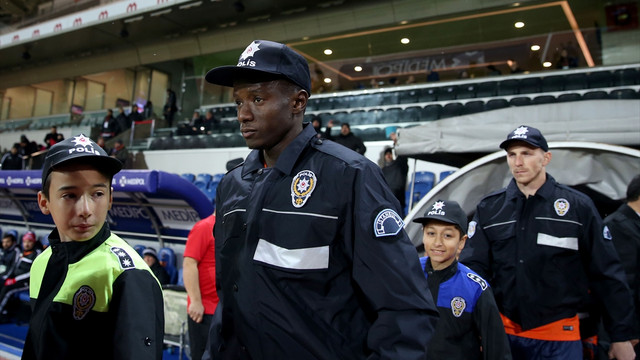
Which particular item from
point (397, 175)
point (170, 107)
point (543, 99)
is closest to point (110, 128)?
point (170, 107)

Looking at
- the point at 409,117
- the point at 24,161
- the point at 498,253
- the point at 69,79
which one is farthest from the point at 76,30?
the point at 498,253

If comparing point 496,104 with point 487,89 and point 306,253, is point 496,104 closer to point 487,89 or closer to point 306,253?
point 487,89

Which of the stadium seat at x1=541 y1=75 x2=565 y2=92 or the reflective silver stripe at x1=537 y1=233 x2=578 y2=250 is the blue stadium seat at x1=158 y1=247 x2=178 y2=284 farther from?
the stadium seat at x1=541 y1=75 x2=565 y2=92

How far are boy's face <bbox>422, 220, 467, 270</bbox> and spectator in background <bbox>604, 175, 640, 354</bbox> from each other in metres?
1.48

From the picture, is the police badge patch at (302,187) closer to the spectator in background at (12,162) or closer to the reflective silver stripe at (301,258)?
the reflective silver stripe at (301,258)

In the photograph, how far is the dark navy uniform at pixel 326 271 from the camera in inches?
56.1

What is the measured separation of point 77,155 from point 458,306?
84.5 inches

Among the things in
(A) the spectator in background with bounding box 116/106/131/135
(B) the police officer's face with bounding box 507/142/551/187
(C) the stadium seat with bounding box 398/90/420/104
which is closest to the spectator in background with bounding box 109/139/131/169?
(A) the spectator in background with bounding box 116/106/131/135

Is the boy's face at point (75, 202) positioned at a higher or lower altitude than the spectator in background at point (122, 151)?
lower

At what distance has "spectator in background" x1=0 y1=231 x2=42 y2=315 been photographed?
801 cm

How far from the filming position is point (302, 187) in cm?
157

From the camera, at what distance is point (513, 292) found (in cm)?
323

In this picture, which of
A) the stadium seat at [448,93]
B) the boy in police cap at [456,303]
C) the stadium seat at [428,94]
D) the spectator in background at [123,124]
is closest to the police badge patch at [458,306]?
the boy in police cap at [456,303]

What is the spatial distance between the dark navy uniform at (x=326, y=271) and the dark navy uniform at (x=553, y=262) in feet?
6.57
